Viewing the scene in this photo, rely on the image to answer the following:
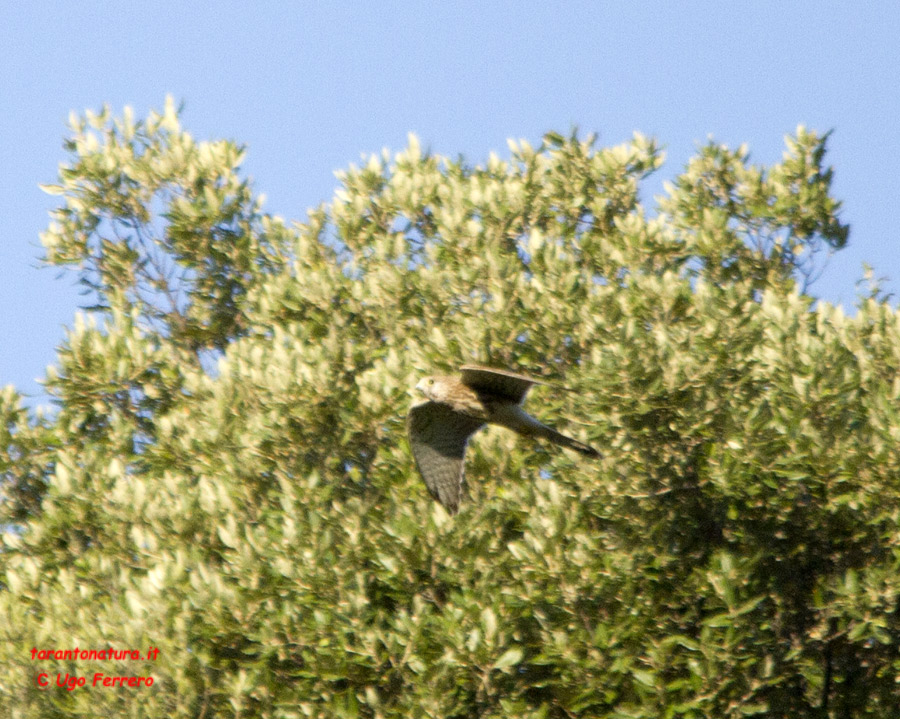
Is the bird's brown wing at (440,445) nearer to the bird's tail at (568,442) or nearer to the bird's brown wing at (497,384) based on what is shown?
the bird's brown wing at (497,384)

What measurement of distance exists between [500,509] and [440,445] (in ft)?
2.56

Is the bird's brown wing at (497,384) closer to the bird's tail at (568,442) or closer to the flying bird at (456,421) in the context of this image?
the flying bird at (456,421)

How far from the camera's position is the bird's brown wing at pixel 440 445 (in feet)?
36.2

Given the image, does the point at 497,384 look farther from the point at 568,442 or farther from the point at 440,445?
the point at 440,445

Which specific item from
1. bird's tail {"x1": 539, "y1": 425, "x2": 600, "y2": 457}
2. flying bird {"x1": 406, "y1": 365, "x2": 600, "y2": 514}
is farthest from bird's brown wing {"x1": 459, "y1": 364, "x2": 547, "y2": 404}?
bird's tail {"x1": 539, "y1": 425, "x2": 600, "y2": 457}

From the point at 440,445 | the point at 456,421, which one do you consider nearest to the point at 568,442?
the point at 456,421

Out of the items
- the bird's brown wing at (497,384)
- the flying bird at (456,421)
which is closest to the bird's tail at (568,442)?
the flying bird at (456,421)

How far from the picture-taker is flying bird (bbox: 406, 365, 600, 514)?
35.2ft

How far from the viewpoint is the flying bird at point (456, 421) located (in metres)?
10.7

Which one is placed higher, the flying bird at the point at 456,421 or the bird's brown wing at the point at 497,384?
the bird's brown wing at the point at 497,384

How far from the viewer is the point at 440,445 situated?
11312mm

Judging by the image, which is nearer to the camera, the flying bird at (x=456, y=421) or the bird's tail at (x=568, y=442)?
the bird's tail at (x=568, y=442)

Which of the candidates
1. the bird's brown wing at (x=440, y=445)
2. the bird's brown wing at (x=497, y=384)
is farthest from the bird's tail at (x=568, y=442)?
the bird's brown wing at (x=440, y=445)

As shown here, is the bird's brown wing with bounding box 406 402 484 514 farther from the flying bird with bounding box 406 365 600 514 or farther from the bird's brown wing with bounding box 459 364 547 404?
the bird's brown wing with bounding box 459 364 547 404
